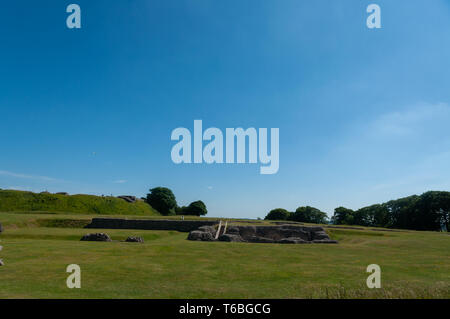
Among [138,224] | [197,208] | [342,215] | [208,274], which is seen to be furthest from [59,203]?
[342,215]

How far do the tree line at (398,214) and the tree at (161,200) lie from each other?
3532cm

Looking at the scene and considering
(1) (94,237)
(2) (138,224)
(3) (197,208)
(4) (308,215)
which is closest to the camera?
(1) (94,237)

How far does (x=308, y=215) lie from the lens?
95.0 meters

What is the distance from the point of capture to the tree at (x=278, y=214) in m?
98.1

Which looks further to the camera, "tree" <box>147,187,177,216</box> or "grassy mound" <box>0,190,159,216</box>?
"tree" <box>147,187,177,216</box>

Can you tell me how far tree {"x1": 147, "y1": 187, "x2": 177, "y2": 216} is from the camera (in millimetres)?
96000

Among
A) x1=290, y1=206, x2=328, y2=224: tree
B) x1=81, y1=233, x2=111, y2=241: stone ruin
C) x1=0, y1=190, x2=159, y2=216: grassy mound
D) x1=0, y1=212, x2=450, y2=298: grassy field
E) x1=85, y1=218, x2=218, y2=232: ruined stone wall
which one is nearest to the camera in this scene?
x1=0, y1=212, x2=450, y2=298: grassy field

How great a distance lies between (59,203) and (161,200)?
3619 centimetres

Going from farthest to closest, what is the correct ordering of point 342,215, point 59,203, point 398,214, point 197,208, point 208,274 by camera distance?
point 197,208
point 342,215
point 398,214
point 59,203
point 208,274

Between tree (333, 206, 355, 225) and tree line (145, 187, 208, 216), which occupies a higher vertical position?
tree line (145, 187, 208, 216)

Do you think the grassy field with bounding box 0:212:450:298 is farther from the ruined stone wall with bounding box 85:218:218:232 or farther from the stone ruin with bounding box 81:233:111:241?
the ruined stone wall with bounding box 85:218:218:232

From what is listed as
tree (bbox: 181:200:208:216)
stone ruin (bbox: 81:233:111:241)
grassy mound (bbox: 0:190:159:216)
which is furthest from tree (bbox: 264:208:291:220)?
stone ruin (bbox: 81:233:111:241)

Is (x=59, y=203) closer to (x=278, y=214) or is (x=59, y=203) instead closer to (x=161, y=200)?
(x=161, y=200)
